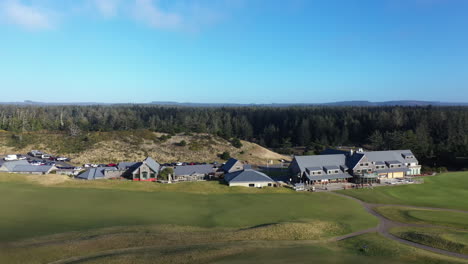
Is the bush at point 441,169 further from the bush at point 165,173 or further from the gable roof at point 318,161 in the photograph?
the bush at point 165,173

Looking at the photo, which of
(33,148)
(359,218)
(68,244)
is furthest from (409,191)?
(33,148)

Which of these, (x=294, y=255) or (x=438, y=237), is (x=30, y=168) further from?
(x=438, y=237)

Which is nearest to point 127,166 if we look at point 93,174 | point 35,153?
point 93,174

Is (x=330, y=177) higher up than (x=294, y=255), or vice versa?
(x=330, y=177)

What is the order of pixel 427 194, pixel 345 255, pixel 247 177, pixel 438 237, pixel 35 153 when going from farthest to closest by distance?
1. pixel 35 153
2. pixel 247 177
3. pixel 427 194
4. pixel 438 237
5. pixel 345 255

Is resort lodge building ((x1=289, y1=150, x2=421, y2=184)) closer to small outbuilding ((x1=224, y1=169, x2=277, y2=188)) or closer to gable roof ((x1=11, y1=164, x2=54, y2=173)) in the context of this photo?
small outbuilding ((x1=224, y1=169, x2=277, y2=188))

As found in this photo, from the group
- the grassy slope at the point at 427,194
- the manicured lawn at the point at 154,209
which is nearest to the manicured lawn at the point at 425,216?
the manicured lawn at the point at 154,209

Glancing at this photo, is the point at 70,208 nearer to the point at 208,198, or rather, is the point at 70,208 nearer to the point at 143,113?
the point at 208,198
